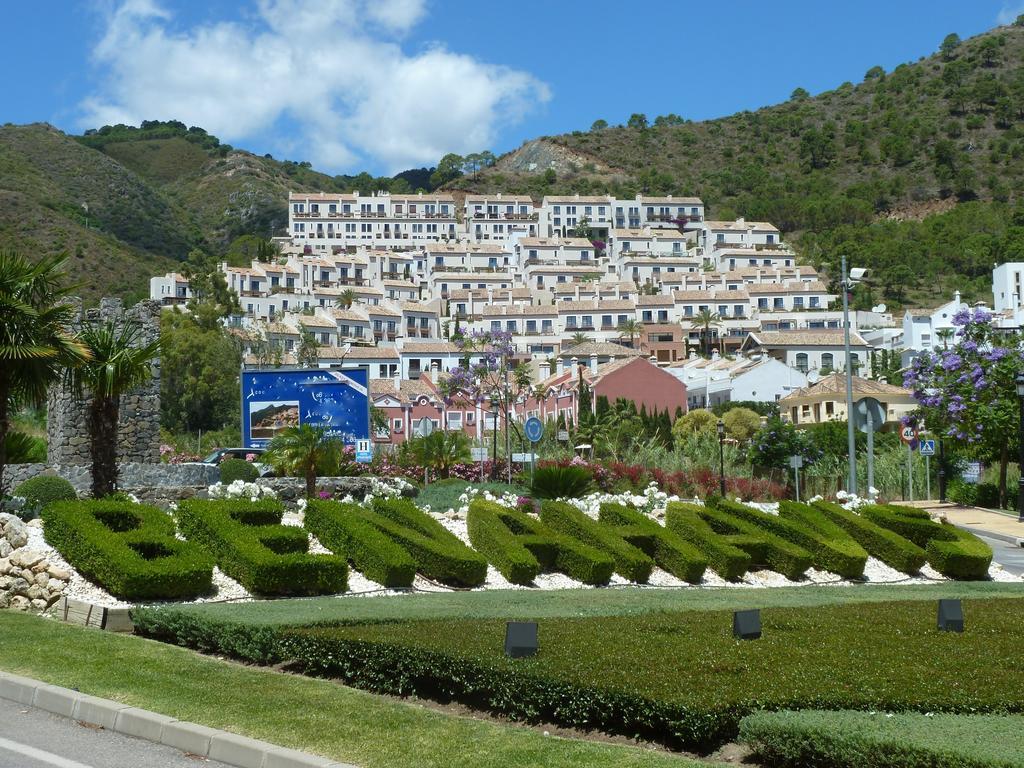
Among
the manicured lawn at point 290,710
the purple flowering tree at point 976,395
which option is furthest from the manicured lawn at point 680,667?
the purple flowering tree at point 976,395

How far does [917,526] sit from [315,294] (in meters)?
132

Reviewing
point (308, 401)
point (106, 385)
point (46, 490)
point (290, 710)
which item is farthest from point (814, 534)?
point (308, 401)

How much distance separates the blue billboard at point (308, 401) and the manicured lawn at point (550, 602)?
18.9m

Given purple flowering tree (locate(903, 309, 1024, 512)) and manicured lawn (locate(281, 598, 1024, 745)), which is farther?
purple flowering tree (locate(903, 309, 1024, 512))

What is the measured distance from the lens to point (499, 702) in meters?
9.02

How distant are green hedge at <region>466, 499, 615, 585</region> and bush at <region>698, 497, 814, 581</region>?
286 cm

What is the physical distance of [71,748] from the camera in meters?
8.52

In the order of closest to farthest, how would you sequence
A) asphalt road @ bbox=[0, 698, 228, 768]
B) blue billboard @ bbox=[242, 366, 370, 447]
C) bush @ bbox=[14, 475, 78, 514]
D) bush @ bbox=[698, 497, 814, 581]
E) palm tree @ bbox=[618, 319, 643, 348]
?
asphalt road @ bbox=[0, 698, 228, 768]
bush @ bbox=[698, 497, 814, 581]
bush @ bbox=[14, 475, 78, 514]
blue billboard @ bbox=[242, 366, 370, 447]
palm tree @ bbox=[618, 319, 643, 348]

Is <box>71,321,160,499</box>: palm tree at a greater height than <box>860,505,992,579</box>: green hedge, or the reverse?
<box>71,321,160,499</box>: palm tree

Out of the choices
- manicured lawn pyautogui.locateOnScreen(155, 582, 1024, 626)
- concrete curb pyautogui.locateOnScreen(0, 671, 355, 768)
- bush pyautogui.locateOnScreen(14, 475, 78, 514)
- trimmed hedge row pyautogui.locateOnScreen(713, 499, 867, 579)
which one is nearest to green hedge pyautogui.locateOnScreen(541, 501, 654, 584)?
manicured lawn pyautogui.locateOnScreen(155, 582, 1024, 626)

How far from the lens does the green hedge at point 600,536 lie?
18.7 metres

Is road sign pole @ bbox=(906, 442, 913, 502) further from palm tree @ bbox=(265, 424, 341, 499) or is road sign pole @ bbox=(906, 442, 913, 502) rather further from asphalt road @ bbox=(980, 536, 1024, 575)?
palm tree @ bbox=(265, 424, 341, 499)

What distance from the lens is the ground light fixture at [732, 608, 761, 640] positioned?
10.7 metres

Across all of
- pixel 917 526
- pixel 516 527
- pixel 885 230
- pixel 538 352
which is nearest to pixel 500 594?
pixel 516 527
